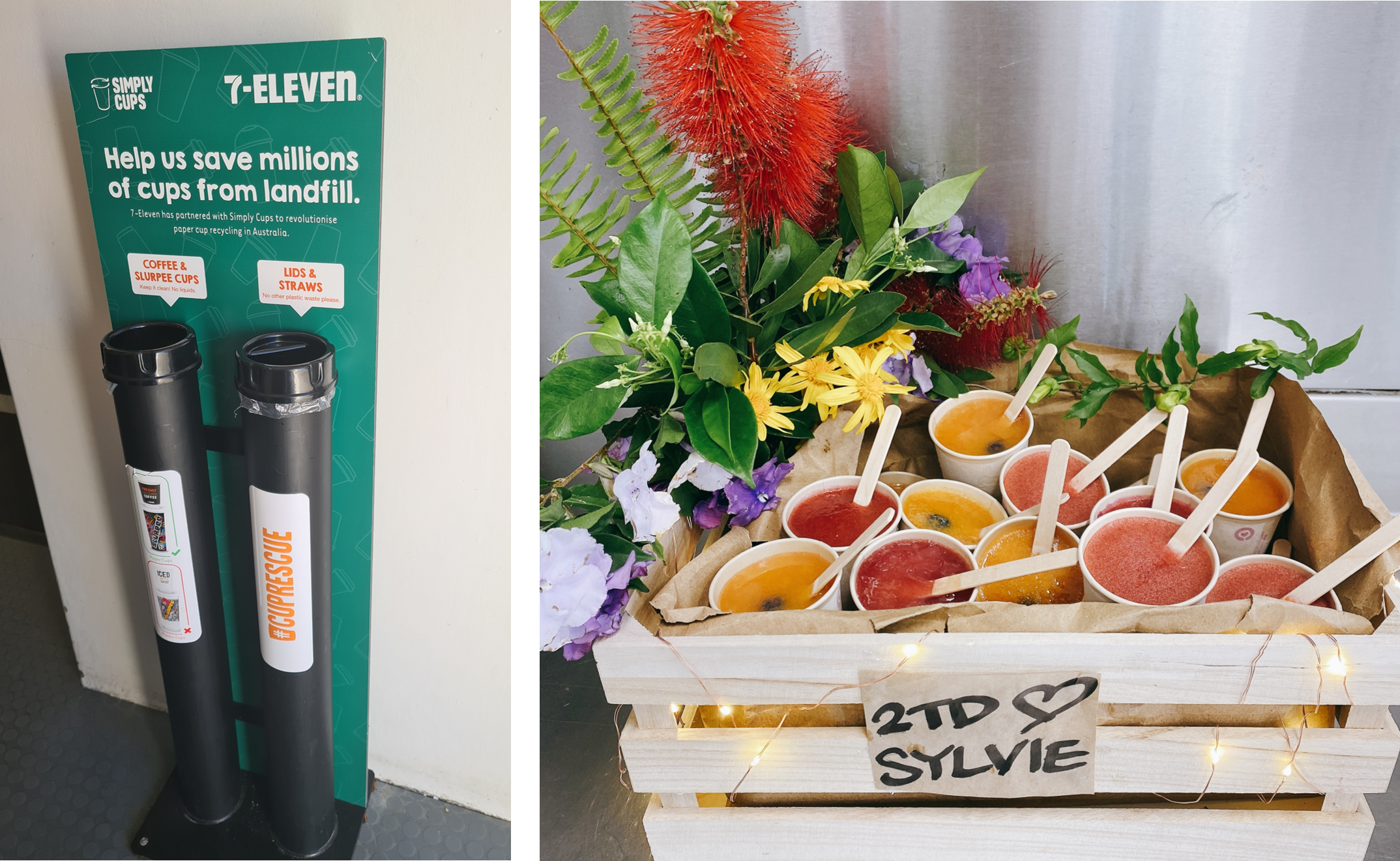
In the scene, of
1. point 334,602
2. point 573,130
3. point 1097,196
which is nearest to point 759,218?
point 573,130

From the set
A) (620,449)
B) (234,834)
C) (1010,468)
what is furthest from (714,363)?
(234,834)

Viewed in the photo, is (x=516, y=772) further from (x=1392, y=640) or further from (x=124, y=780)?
(x=124, y=780)

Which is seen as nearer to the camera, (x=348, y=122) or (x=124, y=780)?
(x=348, y=122)

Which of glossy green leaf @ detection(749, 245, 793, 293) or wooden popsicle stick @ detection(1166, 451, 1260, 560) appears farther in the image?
glossy green leaf @ detection(749, 245, 793, 293)

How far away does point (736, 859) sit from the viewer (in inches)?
31.1

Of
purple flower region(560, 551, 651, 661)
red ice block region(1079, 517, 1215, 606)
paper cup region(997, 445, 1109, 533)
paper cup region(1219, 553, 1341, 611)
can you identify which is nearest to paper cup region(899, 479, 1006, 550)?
paper cup region(997, 445, 1109, 533)

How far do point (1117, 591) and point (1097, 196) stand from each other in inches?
21.3

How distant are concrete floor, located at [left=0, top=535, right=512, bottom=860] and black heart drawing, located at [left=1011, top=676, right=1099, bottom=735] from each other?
98 cm

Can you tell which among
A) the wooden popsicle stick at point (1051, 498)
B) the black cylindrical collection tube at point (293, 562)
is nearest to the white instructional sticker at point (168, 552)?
the black cylindrical collection tube at point (293, 562)

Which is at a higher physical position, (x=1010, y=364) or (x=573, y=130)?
(x=573, y=130)

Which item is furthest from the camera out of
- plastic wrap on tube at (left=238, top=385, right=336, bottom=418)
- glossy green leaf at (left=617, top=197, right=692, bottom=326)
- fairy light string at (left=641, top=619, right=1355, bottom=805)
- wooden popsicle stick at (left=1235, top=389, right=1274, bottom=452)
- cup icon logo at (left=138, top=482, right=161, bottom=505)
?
cup icon logo at (left=138, top=482, right=161, bottom=505)

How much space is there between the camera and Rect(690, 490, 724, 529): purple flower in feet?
2.86

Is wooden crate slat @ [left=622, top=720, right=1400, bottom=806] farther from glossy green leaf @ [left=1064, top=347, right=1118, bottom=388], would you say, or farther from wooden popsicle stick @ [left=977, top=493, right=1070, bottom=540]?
glossy green leaf @ [left=1064, top=347, right=1118, bottom=388]

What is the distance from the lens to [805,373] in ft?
2.89
